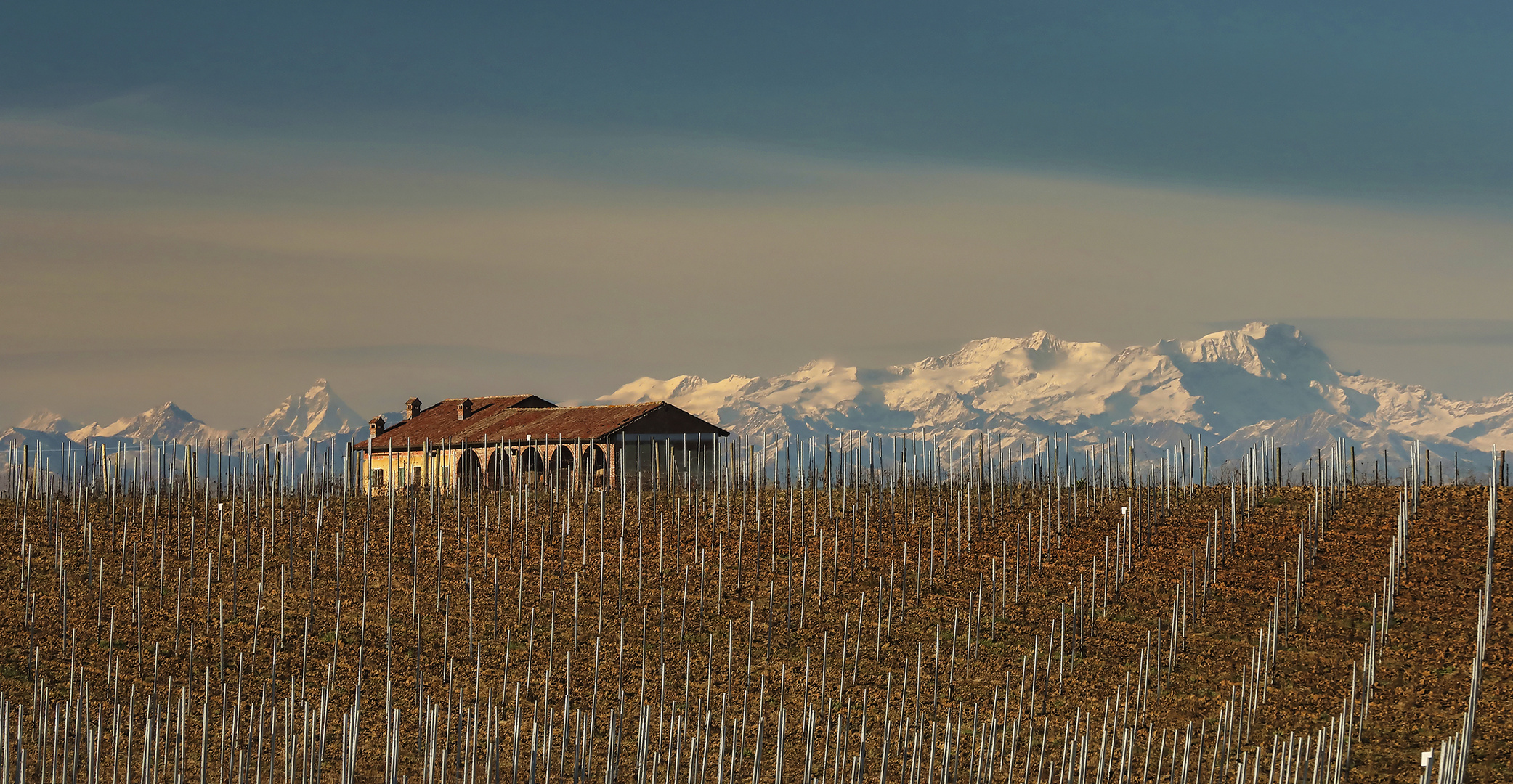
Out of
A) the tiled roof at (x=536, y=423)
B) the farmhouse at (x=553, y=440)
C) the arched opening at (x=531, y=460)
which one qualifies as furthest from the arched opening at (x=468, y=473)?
the arched opening at (x=531, y=460)

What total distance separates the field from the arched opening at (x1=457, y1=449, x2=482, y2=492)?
120 centimetres

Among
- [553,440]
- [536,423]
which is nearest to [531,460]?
[553,440]

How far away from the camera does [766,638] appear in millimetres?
28828

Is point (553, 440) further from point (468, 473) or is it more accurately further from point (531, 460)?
point (468, 473)

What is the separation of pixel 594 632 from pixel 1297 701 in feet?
40.3

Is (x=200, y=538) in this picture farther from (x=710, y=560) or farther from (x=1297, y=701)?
(x=1297, y=701)

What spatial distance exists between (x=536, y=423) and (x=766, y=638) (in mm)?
31584

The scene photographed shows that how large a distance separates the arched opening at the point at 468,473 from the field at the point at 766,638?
1.20 meters

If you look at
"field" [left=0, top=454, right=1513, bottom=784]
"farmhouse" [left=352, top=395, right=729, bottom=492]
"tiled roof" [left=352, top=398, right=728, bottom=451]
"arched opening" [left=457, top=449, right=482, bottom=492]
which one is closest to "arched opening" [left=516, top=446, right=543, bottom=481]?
"farmhouse" [left=352, top=395, right=729, bottom=492]

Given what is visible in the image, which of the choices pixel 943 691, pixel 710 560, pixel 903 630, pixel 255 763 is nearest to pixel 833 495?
pixel 710 560

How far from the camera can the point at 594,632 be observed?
1137 inches

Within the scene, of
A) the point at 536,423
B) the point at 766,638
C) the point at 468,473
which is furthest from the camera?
the point at 536,423

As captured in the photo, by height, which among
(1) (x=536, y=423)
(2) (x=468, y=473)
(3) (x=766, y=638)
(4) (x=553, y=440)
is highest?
(1) (x=536, y=423)

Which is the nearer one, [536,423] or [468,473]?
[468,473]
